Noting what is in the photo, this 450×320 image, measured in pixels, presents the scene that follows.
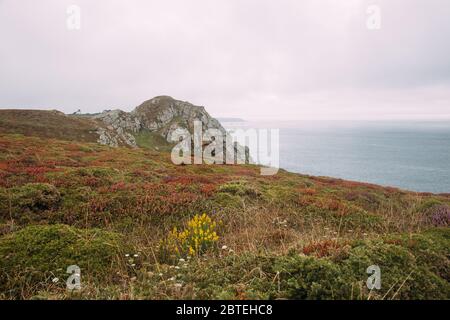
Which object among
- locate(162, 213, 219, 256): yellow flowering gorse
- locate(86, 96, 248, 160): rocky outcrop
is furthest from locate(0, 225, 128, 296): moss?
locate(86, 96, 248, 160): rocky outcrop

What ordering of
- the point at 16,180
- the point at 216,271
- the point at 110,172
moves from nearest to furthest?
the point at 216,271 → the point at 16,180 → the point at 110,172

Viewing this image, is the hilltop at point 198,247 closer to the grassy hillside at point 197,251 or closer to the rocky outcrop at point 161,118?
the grassy hillside at point 197,251

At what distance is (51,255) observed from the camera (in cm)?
573

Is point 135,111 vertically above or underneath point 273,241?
above

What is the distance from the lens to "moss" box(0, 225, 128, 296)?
16.5 ft

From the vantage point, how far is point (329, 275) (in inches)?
160

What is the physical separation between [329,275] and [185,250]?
307 cm

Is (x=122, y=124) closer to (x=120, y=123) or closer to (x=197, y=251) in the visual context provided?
(x=120, y=123)

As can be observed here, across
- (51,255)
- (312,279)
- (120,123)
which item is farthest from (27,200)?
(120,123)

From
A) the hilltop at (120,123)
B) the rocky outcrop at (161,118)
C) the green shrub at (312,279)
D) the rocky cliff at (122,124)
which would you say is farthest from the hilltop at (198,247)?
the rocky outcrop at (161,118)

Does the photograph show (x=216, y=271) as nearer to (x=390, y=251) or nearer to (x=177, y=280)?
(x=177, y=280)

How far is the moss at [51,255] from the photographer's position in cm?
503

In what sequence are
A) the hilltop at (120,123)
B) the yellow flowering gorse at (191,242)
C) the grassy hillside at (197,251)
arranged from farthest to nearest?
the hilltop at (120,123)
the yellow flowering gorse at (191,242)
the grassy hillside at (197,251)

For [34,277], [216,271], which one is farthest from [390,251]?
[34,277]
